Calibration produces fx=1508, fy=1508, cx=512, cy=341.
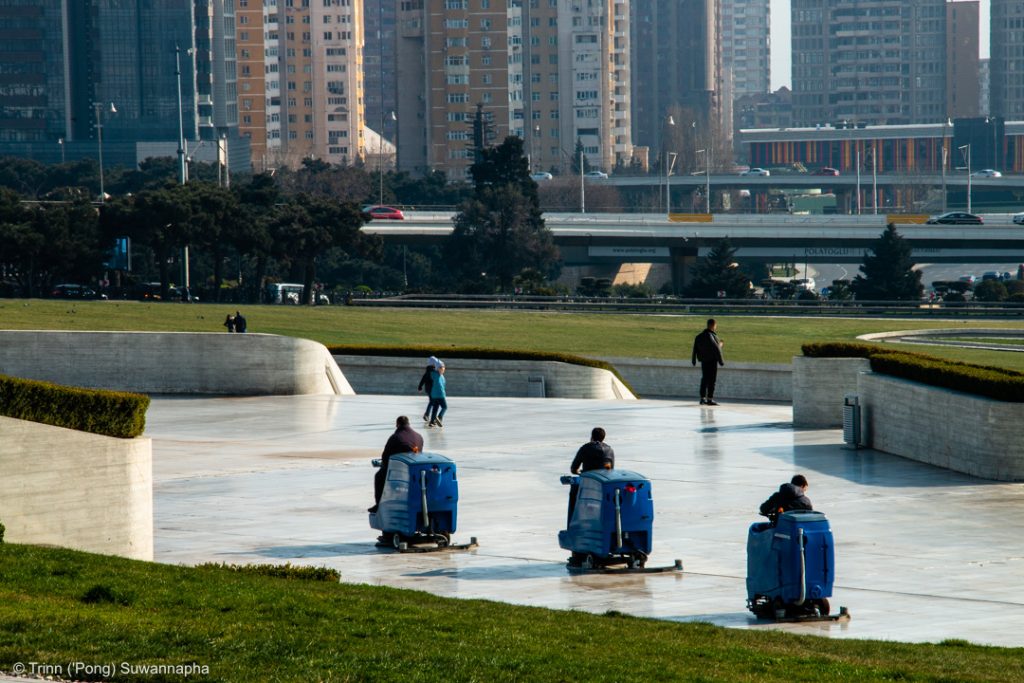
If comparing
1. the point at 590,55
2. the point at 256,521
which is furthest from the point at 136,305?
the point at 590,55

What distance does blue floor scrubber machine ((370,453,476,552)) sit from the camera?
16391 mm

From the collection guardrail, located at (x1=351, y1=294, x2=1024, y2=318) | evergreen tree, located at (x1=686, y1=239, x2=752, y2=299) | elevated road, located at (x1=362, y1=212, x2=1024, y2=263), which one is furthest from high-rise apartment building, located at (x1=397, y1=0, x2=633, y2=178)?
guardrail, located at (x1=351, y1=294, x2=1024, y2=318)

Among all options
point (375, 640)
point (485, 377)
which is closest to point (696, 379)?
point (485, 377)

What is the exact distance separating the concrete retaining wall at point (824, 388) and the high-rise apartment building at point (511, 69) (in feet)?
539

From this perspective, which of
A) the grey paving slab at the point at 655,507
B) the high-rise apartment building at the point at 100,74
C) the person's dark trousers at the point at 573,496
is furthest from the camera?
the high-rise apartment building at the point at 100,74

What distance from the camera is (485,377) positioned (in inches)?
1494

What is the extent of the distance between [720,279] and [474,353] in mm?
49313

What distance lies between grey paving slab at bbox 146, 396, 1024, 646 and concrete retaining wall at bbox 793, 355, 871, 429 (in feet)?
1.66

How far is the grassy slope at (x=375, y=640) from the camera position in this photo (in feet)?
29.3

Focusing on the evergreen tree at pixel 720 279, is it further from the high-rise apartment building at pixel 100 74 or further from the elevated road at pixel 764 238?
the high-rise apartment building at pixel 100 74

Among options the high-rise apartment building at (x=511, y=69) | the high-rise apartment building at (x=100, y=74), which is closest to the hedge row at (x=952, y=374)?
the high-rise apartment building at (x=100, y=74)

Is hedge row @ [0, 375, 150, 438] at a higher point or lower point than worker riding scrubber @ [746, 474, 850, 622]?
higher

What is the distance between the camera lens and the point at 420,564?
15703 mm

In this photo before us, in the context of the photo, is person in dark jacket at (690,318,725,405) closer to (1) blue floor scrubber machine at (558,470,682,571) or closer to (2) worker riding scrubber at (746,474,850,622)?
(1) blue floor scrubber machine at (558,470,682,571)
